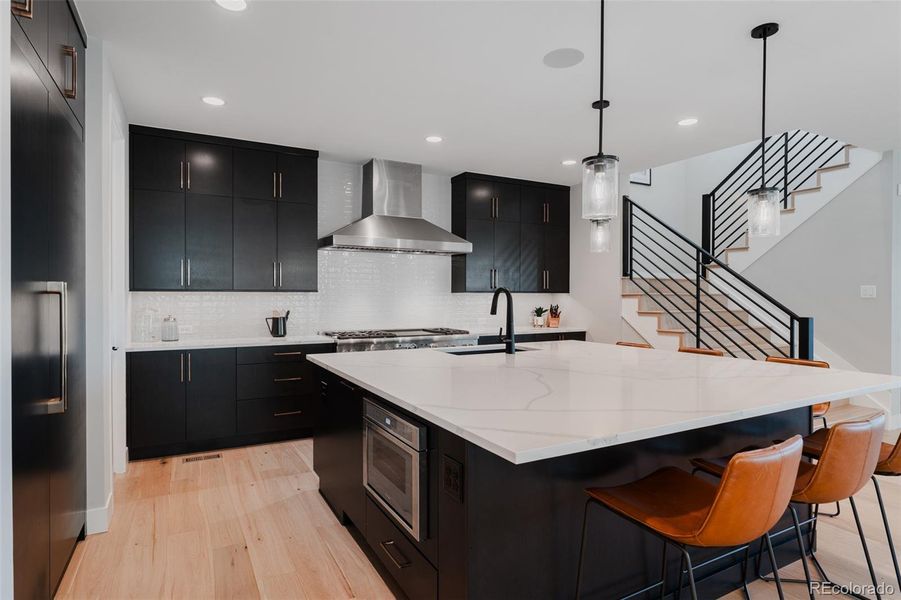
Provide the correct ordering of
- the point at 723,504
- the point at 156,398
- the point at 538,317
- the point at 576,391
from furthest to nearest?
the point at 538,317 → the point at 156,398 → the point at 576,391 → the point at 723,504

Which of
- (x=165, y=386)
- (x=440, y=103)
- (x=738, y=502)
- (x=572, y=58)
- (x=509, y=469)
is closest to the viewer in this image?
(x=738, y=502)

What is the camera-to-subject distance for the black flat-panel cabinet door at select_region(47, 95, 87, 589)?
197 cm

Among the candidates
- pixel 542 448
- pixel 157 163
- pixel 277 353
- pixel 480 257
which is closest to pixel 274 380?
pixel 277 353

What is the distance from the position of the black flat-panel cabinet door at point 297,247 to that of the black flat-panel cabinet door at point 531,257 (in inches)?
94.0

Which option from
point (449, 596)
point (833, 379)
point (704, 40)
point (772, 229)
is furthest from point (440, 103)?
point (449, 596)

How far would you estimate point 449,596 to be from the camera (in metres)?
1.63

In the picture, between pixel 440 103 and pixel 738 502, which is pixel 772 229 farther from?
pixel 440 103

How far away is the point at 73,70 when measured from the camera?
2.29 metres

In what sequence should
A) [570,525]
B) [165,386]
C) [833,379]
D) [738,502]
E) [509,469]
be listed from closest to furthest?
1. [738,502]
2. [509,469]
3. [570,525]
4. [833,379]
5. [165,386]

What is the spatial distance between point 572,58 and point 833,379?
2.03 m

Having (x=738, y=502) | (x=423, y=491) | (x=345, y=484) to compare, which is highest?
(x=738, y=502)

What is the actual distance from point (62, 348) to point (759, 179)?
23.1 ft

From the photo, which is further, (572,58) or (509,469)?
(572,58)

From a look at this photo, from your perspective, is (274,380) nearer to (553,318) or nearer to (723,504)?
(553,318)
